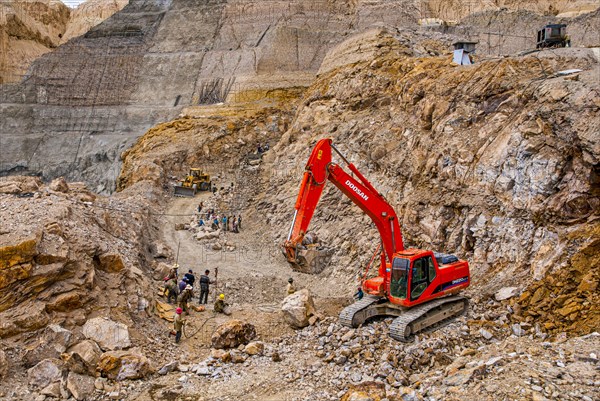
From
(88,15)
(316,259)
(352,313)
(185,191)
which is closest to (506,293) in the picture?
(352,313)

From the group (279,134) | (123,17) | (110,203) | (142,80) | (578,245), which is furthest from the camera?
(123,17)

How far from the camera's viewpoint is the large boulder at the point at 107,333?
30.4ft

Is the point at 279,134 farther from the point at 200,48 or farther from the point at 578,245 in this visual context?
the point at 578,245

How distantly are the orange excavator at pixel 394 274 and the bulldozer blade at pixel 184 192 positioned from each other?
618 inches

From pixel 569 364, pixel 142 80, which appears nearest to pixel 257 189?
pixel 569 364

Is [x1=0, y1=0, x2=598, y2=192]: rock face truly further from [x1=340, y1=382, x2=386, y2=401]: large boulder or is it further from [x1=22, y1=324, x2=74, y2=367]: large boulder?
[x1=340, y1=382, x2=386, y2=401]: large boulder

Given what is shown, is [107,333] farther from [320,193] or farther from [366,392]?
[366,392]

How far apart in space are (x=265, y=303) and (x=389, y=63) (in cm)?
1313

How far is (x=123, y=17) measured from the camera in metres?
48.2

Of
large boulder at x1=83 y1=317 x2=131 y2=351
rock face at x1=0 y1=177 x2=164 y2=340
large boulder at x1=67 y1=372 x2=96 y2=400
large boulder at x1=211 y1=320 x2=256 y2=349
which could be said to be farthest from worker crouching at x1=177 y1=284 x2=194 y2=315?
large boulder at x1=67 y1=372 x2=96 y2=400

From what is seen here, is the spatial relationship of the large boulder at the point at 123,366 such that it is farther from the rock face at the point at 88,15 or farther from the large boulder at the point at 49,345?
the rock face at the point at 88,15

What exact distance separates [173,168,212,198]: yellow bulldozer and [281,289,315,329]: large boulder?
48.9ft

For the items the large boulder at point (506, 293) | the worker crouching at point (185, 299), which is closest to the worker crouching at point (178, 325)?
the worker crouching at point (185, 299)

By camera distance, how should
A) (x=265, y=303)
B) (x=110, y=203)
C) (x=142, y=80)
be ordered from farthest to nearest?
(x=142, y=80) → (x=110, y=203) → (x=265, y=303)
